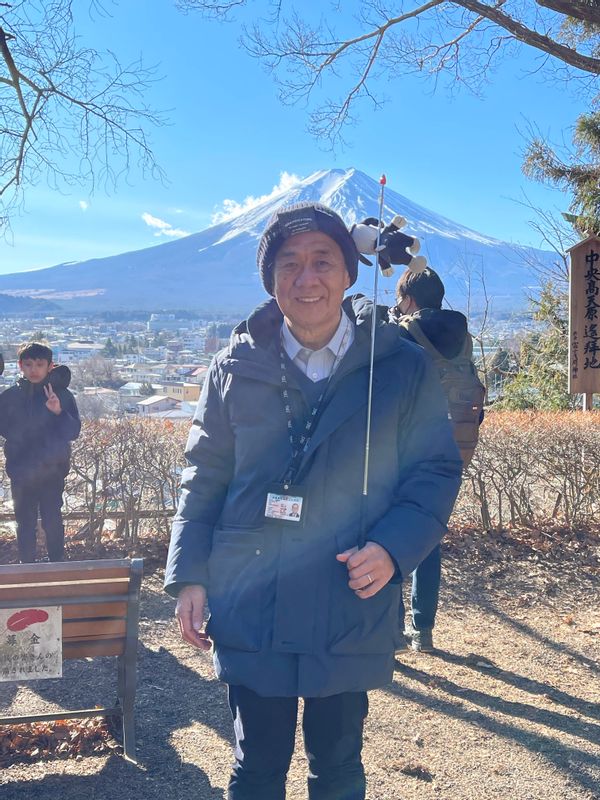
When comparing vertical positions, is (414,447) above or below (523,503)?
above

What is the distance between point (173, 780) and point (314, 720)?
1.19 meters

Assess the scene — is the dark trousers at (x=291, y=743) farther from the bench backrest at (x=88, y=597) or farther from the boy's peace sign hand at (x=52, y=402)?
the boy's peace sign hand at (x=52, y=402)

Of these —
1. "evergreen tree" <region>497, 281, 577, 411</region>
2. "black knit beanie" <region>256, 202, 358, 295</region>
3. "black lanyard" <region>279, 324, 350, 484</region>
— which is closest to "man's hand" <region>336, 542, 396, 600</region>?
"black lanyard" <region>279, 324, 350, 484</region>

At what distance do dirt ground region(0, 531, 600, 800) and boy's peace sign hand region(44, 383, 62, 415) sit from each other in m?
1.45

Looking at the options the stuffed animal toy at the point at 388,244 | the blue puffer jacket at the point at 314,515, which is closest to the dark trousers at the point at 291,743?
the blue puffer jacket at the point at 314,515

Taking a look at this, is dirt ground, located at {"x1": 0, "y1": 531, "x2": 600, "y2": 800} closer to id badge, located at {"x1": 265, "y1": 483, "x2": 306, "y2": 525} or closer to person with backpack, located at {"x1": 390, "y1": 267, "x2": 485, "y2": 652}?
person with backpack, located at {"x1": 390, "y1": 267, "x2": 485, "y2": 652}

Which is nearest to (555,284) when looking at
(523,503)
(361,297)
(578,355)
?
(578,355)

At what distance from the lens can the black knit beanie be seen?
5.94 feet

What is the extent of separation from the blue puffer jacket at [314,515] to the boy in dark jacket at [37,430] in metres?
2.96

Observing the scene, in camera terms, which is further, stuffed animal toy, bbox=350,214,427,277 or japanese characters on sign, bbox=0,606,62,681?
japanese characters on sign, bbox=0,606,62,681

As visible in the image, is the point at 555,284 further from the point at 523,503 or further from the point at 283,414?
the point at 283,414

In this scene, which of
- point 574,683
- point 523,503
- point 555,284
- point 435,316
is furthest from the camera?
point 555,284

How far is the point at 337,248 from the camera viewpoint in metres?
1.86

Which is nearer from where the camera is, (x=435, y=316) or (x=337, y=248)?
(x=337, y=248)
